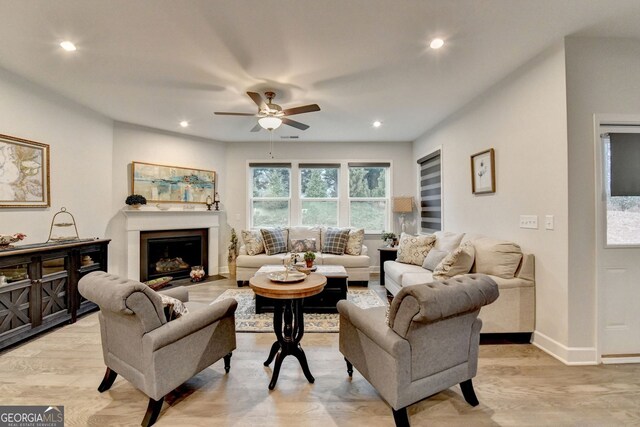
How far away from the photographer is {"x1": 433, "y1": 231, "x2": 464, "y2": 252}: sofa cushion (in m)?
3.51

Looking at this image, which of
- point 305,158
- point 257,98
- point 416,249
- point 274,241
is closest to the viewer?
point 257,98

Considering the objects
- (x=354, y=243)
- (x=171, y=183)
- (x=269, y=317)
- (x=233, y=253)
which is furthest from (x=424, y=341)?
(x=171, y=183)

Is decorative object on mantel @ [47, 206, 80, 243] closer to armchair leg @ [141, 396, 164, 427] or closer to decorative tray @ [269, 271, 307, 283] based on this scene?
armchair leg @ [141, 396, 164, 427]

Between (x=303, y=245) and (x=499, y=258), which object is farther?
(x=303, y=245)

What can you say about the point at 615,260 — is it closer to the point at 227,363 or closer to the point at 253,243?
the point at 227,363

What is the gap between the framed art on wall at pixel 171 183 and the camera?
461 cm

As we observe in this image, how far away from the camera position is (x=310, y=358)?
2414mm

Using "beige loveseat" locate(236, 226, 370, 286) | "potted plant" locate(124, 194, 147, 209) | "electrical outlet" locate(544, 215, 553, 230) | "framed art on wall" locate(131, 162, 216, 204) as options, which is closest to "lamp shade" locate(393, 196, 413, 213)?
"beige loveseat" locate(236, 226, 370, 286)

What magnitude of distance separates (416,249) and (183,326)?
3.14 metres

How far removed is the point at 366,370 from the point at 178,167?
4.71 m

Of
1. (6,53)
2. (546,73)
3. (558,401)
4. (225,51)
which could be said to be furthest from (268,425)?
(6,53)

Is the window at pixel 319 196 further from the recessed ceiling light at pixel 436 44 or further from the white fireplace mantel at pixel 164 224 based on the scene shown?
the recessed ceiling light at pixel 436 44

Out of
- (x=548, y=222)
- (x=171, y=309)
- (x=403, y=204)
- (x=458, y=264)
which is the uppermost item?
(x=403, y=204)

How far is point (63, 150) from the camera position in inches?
138
